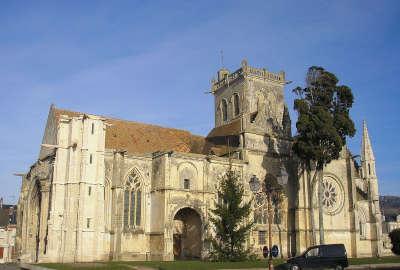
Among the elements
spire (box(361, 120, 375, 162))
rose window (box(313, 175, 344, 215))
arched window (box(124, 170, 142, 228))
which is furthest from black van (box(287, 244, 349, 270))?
spire (box(361, 120, 375, 162))

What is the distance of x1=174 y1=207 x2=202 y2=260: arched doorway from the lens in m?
36.5

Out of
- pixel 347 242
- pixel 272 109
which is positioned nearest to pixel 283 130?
pixel 272 109

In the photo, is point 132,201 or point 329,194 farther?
point 329,194

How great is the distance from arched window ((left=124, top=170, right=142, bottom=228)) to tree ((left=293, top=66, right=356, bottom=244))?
1358 centimetres

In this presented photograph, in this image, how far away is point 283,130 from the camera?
44594mm

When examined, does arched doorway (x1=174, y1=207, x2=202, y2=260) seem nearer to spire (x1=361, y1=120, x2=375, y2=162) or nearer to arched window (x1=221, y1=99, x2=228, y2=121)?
arched window (x1=221, y1=99, x2=228, y2=121)

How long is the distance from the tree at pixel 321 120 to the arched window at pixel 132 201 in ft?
44.6

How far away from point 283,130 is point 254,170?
21.1 feet

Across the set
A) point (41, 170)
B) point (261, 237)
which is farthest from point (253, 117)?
point (41, 170)

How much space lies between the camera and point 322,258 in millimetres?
23297

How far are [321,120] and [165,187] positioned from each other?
13.9m

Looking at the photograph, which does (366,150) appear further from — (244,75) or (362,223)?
(244,75)

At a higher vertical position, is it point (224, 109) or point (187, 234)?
point (224, 109)

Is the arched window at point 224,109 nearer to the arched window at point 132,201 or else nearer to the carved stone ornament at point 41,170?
the arched window at point 132,201
